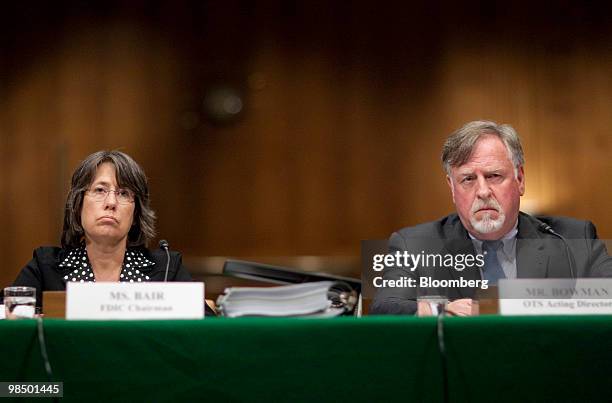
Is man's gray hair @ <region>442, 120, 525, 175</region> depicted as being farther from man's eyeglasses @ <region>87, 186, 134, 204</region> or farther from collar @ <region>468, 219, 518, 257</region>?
man's eyeglasses @ <region>87, 186, 134, 204</region>

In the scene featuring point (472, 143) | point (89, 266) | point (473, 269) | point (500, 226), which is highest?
point (472, 143)

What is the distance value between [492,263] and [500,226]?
34 centimetres

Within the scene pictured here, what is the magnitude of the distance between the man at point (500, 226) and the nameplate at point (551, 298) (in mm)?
383

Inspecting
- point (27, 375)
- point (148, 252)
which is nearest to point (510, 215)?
point (148, 252)

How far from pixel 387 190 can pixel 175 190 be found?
4.21 ft

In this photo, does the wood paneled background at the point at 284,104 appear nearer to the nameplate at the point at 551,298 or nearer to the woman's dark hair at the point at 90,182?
the woman's dark hair at the point at 90,182

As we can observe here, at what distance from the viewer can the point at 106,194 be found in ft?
8.30

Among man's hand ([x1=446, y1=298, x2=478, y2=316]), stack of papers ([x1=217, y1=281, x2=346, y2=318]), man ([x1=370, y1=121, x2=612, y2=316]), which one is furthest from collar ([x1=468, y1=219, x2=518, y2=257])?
stack of papers ([x1=217, y1=281, x2=346, y2=318])

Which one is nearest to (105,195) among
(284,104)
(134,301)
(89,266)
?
(89,266)

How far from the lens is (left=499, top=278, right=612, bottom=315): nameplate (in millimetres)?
1538

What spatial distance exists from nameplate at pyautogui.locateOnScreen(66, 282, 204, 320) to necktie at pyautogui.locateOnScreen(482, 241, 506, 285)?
0.70m

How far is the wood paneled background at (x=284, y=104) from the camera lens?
14.4 ft

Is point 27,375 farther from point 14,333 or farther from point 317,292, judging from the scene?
point 317,292

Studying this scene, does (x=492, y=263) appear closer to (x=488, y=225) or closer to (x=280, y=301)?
(x=488, y=225)
